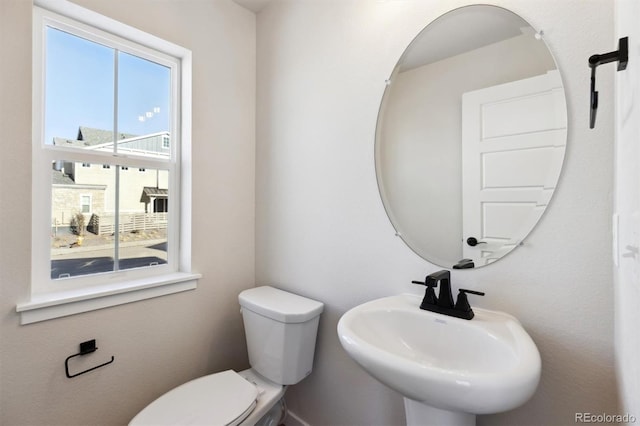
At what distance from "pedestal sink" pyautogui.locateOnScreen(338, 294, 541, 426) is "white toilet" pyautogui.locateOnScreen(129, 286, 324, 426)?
0.45m

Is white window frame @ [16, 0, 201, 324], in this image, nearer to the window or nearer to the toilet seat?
the window

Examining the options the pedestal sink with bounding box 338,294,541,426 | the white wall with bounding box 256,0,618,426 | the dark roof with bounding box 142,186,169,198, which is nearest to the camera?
the pedestal sink with bounding box 338,294,541,426

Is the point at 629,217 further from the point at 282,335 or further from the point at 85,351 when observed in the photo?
the point at 85,351

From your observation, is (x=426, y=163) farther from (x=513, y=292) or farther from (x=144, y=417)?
(x=144, y=417)

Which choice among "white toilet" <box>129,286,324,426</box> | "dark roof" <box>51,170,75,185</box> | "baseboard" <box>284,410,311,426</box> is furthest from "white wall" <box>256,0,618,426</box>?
"dark roof" <box>51,170,75,185</box>

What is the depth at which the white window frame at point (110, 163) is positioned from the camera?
4.01 ft

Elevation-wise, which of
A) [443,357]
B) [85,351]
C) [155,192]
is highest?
[155,192]

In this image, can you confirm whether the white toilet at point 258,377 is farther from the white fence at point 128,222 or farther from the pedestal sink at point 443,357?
the white fence at point 128,222

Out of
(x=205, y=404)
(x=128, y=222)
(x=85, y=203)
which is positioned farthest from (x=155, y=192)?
(x=205, y=404)

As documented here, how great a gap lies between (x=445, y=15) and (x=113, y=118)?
5.06 feet

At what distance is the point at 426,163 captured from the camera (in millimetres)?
1197

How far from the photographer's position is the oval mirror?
936mm

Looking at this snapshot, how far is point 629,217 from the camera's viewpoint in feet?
1.85

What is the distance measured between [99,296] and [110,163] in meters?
0.62
